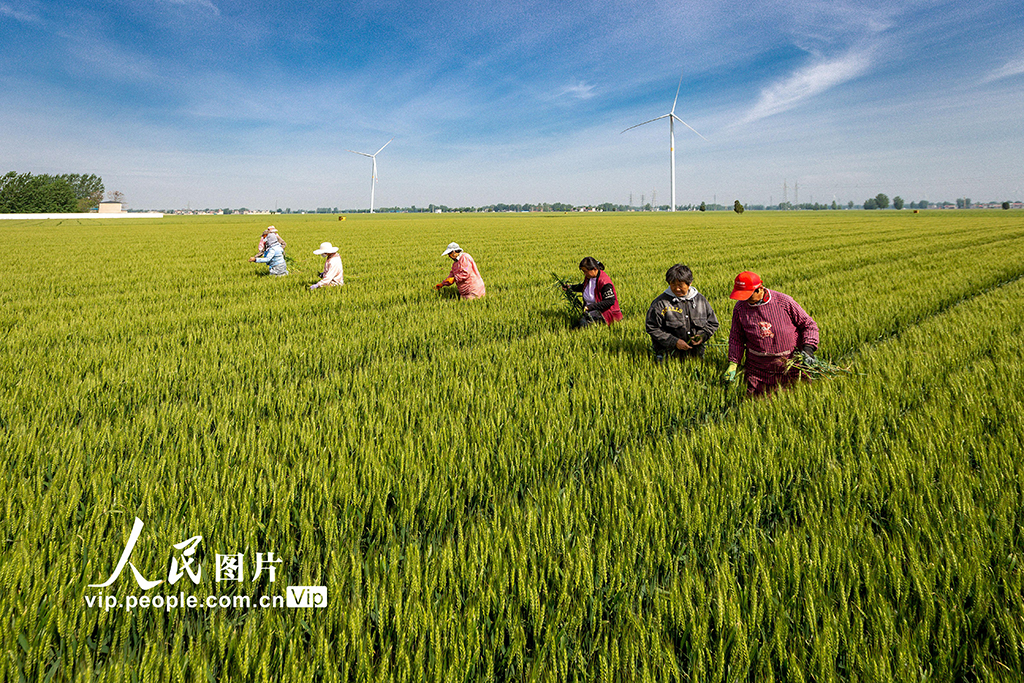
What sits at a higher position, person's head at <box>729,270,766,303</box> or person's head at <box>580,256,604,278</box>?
person's head at <box>580,256,604,278</box>

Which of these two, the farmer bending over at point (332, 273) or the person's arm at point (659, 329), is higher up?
the farmer bending over at point (332, 273)

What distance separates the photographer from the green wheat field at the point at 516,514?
5.76 ft

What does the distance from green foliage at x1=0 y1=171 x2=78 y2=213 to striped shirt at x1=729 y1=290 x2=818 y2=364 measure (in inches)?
5283

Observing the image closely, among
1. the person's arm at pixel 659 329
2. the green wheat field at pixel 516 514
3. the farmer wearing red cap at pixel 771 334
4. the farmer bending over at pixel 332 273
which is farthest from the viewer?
the farmer bending over at pixel 332 273

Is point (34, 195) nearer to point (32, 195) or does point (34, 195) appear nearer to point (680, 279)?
point (32, 195)

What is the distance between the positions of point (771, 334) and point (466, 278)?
6.17 m

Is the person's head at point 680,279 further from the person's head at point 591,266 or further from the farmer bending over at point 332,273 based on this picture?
the farmer bending over at point 332,273

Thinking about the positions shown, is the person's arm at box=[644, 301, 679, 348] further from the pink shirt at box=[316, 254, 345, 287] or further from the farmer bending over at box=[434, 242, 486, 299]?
the pink shirt at box=[316, 254, 345, 287]

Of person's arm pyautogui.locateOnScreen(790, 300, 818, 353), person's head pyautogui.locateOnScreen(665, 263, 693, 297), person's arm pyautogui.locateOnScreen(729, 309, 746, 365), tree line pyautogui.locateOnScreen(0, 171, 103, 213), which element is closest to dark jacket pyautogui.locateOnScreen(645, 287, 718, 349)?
person's head pyautogui.locateOnScreen(665, 263, 693, 297)

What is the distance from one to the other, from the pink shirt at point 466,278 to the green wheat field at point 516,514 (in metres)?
3.75

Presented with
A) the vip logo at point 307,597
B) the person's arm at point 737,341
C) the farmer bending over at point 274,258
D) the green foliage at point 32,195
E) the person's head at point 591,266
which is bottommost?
the vip logo at point 307,597

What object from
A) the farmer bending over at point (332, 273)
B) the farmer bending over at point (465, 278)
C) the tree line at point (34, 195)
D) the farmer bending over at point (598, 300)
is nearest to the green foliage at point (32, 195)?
the tree line at point (34, 195)

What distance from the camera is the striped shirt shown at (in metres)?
4.40

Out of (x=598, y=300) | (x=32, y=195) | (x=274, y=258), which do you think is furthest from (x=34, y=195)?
(x=598, y=300)
